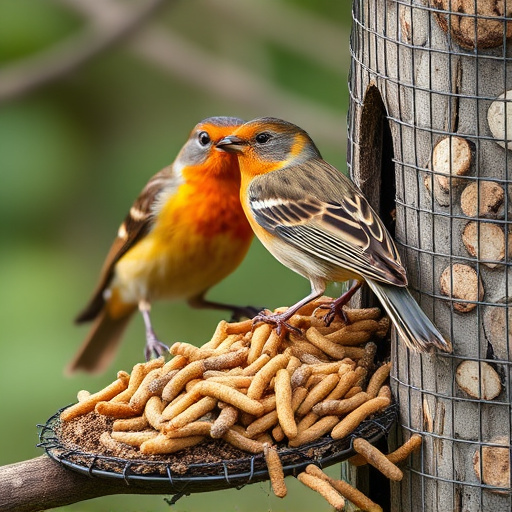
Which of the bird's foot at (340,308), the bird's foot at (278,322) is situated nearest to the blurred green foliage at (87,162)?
the bird's foot at (340,308)

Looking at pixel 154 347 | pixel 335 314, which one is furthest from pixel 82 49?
pixel 335 314

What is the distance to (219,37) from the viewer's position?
11.0 m

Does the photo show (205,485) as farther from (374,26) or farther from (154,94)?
(154,94)

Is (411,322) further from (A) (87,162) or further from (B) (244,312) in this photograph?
(A) (87,162)

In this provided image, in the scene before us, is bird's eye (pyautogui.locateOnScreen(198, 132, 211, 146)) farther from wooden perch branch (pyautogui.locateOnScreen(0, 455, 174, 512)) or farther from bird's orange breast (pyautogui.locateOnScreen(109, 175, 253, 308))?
wooden perch branch (pyautogui.locateOnScreen(0, 455, 174, 512))

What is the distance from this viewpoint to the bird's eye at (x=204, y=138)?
725 centimetres

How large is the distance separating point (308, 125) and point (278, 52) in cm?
184

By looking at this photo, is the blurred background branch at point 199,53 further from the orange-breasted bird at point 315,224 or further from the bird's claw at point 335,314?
the bird's claw at point 335,314

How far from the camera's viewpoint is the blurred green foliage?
31.3 ft

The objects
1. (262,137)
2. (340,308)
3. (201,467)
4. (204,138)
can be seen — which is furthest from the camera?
(204,138)

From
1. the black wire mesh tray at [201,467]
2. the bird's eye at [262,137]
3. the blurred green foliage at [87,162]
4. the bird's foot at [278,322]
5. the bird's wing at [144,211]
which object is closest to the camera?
the black wire mesh tray at [201,467]

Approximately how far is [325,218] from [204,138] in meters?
1.94

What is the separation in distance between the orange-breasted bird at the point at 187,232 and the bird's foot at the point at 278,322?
1.72m

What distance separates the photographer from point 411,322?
16.4 feet
